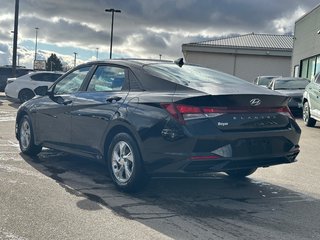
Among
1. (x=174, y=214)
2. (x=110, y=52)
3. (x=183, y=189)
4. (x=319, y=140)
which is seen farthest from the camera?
(x=110, y=52)

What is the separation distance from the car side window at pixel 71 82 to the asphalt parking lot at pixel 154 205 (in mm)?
1137

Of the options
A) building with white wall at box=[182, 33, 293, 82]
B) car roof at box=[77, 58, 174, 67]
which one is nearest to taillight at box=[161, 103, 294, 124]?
car roof at box=[77, 58, 174, 67]

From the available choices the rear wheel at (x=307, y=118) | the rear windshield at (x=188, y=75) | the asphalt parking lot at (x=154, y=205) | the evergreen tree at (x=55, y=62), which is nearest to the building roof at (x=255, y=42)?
the rear wheel at (x=307, y=118)

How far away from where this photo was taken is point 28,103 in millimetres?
7727

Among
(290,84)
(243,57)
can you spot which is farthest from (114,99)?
(243,57)

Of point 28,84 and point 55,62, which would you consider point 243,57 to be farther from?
point 55,62

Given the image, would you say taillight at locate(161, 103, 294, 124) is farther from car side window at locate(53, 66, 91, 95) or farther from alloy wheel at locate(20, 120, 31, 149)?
alloy wheel at locate(20, 120, 31, 149)

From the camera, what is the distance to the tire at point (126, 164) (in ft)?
17.4

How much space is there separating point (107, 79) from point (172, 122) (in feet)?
5.24

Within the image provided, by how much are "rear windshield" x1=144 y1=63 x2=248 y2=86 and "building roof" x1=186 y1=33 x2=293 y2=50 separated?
33109 mm

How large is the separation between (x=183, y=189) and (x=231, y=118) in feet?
4.37

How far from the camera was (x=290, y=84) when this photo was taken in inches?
679

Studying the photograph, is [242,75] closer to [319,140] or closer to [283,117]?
[319,140]

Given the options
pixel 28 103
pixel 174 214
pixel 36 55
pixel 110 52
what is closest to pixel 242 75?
pixel 110 52
